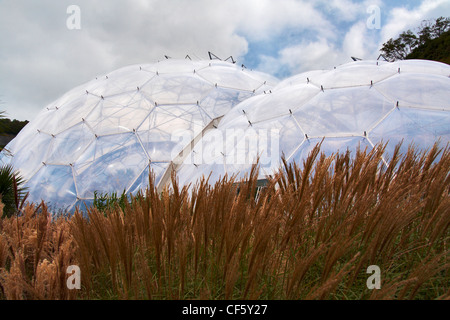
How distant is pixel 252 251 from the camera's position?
168 centimetres

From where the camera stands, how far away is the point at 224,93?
43.7 ft

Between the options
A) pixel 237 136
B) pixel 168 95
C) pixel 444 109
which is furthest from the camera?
pixel 168 95

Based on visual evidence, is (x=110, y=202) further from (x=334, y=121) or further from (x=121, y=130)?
(x=334, y=121)

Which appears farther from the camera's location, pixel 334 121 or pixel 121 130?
pixel 121 130

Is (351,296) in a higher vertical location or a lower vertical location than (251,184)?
lower

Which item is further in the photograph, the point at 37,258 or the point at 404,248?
the point at 37,258

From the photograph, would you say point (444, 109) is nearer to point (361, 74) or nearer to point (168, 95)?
point (361, 74)

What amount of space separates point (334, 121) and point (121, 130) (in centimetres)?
716

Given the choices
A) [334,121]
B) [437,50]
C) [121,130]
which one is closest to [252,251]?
[334,121]

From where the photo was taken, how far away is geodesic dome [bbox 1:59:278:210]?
1012 cm

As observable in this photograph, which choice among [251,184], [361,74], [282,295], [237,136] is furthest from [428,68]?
[282,295]

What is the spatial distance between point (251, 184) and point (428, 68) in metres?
9.67

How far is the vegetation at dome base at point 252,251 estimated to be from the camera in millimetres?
1722

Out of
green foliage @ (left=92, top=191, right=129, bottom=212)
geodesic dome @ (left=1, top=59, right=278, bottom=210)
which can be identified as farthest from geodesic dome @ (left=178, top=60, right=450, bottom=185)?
geodesic dome @ (left=1, top=59, right=278, bottom=210)
